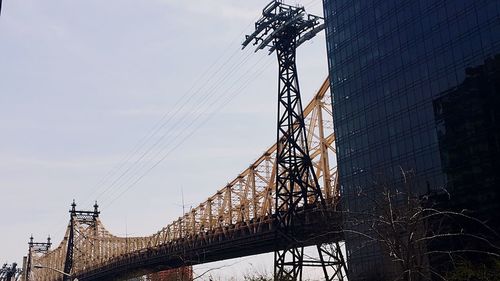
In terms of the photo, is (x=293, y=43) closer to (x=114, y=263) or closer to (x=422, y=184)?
(x=422, y=184)

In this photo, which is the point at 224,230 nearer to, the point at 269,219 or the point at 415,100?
the point at 269,219

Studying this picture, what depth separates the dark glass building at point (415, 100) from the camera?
53531 mm

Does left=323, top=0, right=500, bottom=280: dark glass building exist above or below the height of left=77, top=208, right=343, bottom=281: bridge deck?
above

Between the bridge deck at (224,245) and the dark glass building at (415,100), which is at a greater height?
the dark glass building at (415,100)

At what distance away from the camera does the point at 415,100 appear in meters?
61.4

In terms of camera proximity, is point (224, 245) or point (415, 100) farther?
point (224, 245)

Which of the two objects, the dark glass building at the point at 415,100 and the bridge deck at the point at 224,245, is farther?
the bridge deck at the point at 224,245

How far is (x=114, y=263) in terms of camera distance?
135 meters

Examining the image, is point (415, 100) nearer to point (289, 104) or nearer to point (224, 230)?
point (289, 104)

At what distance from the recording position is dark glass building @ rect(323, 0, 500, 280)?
53.5m

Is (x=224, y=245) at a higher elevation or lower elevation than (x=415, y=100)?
lower

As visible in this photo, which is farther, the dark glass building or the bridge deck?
the bridge deck

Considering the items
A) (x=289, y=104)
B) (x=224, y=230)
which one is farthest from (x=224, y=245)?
(x=289, y=104)

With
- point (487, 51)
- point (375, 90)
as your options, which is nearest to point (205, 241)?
point (375, 90)
